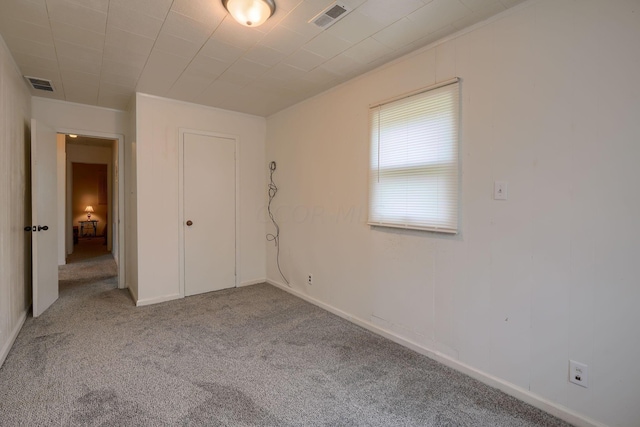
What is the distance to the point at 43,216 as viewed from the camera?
345cm

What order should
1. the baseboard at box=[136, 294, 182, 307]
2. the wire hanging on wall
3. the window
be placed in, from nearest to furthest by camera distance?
the window → the baseboard at box=[136, 294, 182, 307] → the wire hanging on wall

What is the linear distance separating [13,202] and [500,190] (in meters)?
4.04

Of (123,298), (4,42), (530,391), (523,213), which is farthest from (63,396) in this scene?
(523,213)

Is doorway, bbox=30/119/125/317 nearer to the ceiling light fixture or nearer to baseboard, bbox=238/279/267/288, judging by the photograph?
baseboard, bbox=238/279/267/288

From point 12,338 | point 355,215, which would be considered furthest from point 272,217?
point 12,338

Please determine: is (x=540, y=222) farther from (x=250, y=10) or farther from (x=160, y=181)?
(x=160, y=181)

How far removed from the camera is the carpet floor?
1.77 meters

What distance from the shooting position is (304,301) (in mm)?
3771

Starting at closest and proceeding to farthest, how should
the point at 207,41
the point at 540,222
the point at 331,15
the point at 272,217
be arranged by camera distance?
the point at 540,222, the point at 331,15, the point at 207,41, the point at 272,217

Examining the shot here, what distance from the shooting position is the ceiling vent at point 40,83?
311cm

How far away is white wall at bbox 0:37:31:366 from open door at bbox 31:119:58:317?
99 millimetres

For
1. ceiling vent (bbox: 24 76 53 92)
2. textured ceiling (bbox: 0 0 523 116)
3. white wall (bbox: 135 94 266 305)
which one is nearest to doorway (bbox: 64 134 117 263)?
ceiling vent (bbox: 24 76 53 92)

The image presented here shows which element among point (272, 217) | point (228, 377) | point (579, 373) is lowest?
point (228, 377)

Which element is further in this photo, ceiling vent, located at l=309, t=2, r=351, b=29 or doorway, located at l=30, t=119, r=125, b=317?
doorway, located at l=30, t=119, r=125, b=317
